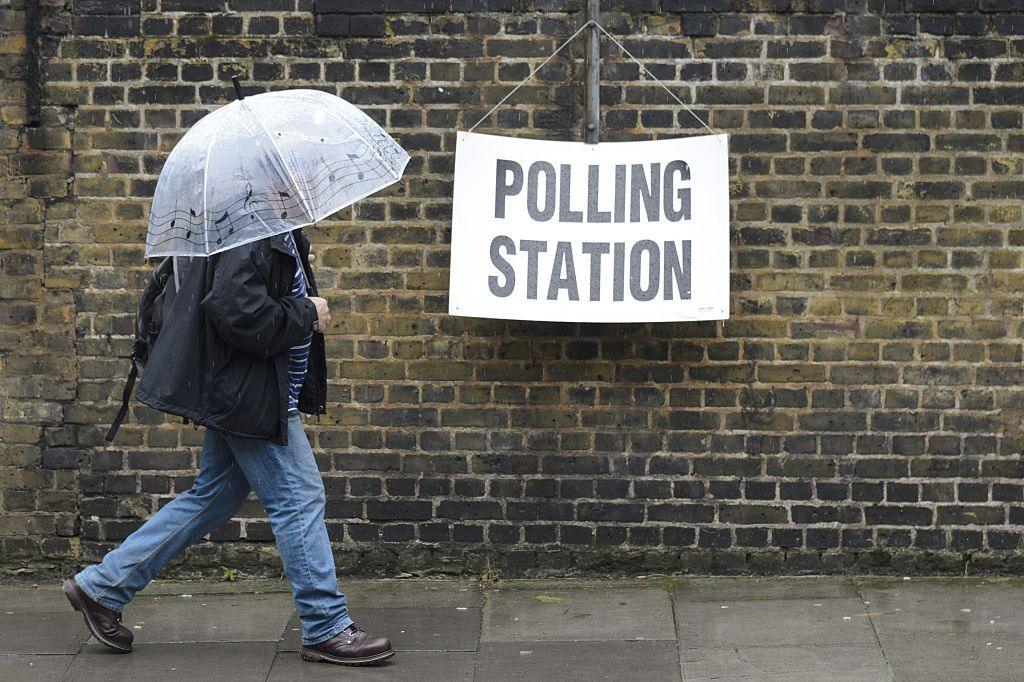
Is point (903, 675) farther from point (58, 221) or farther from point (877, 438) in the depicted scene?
point (58, 221)

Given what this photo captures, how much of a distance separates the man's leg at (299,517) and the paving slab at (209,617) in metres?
0.43

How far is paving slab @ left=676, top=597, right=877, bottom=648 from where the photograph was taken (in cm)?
488

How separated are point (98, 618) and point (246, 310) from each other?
131 centimetres

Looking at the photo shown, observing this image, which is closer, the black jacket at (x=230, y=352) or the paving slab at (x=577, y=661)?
the black jacket at (x=230, y=352)

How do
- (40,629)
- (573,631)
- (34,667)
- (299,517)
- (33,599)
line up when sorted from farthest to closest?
(33,599)
(40,629)
(573,631)
(34,667)
(299,517)

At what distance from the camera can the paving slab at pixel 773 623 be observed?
16.0ft

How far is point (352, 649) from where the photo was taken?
461 cm

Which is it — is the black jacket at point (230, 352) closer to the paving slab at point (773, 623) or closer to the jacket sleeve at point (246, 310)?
the jacket sleeve at point (246, 310)

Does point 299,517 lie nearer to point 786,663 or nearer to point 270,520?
point 270,520

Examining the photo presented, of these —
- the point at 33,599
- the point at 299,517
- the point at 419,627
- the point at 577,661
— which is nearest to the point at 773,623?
the point at 577,661

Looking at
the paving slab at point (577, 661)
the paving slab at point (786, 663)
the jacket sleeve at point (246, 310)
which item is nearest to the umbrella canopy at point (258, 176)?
the jacket sleeve at point (246, 310)

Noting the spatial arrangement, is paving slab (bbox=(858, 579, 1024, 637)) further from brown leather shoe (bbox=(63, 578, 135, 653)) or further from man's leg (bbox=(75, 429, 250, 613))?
brown leather shoe (bbox=(63, 578, 135, 653))

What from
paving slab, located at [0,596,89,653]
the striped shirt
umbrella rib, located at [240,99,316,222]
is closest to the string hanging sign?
the striped shirt

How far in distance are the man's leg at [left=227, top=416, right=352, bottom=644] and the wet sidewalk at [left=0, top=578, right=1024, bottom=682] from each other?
22cm
